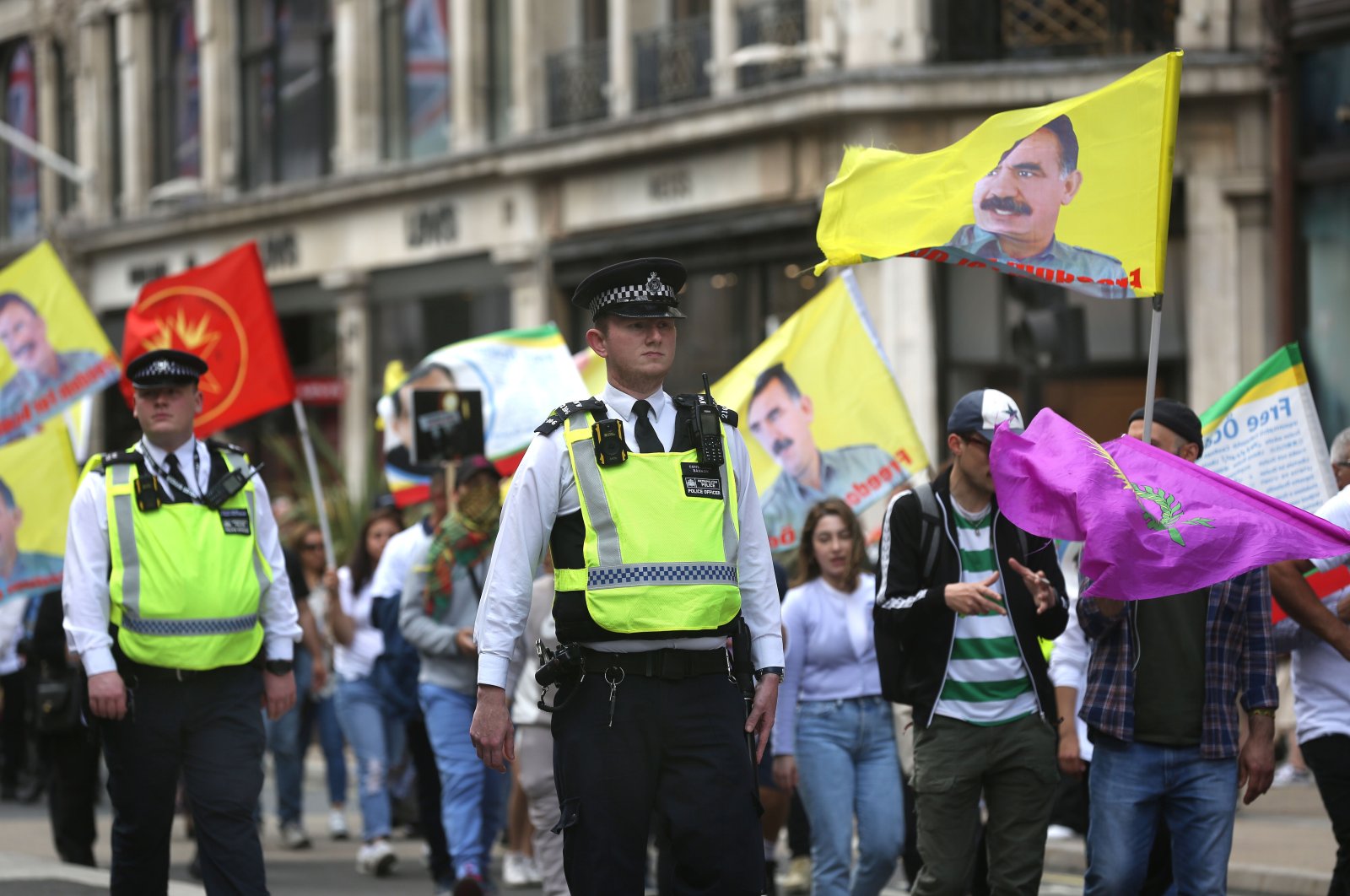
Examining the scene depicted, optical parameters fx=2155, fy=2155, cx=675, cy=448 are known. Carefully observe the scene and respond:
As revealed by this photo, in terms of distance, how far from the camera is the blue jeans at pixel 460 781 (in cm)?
923

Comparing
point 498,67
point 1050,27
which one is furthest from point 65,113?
point 1050,27

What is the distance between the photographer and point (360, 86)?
27.0 m

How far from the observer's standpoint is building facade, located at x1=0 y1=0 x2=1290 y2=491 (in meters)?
18.3

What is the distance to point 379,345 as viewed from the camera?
26984 millimetres

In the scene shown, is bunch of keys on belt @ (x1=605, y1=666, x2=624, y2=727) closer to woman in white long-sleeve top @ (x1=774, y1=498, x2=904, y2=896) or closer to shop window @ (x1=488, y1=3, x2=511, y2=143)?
woman in white long-sleeve top @ (x1=774, y1=498, x2=904, y2=896)

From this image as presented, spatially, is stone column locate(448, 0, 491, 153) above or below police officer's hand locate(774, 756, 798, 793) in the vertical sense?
above

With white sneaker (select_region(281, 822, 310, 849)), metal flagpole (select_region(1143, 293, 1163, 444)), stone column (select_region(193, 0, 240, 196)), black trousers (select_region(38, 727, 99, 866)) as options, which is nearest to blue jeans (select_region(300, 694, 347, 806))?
white sneaker (select_region(281, 822, 310, 849))

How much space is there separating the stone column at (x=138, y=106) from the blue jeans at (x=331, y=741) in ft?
65.8

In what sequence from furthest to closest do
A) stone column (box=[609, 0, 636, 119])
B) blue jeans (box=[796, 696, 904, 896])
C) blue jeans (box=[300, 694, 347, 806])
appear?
stone column (box=[609, 0, 636, 119]) → blue jeans (box=[300, 694, 347, 806]) → blue jeans (box=[796, 696, 904, 896])

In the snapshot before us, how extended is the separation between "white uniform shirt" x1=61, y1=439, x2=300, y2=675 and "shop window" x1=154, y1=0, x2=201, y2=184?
24704 mm

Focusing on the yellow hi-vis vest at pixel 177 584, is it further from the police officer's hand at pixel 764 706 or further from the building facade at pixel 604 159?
the building facade at pixel 604 159

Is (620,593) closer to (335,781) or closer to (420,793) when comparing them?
(420,793)

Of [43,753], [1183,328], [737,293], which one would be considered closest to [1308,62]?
[1183,328]

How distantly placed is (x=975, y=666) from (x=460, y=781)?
10.6 feet
